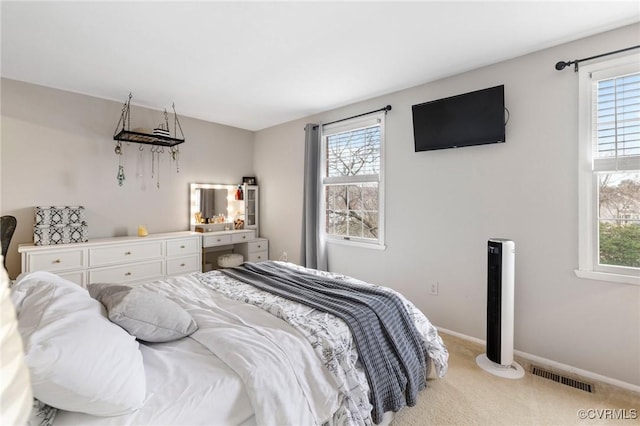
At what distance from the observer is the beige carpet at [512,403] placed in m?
1.80

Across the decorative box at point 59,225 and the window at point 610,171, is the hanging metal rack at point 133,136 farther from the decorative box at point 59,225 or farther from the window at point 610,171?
the window at point 610,171

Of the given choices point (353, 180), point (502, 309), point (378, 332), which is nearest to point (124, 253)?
point (353, 180)

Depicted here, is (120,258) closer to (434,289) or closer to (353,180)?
(353,180)

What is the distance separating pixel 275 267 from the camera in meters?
2.77

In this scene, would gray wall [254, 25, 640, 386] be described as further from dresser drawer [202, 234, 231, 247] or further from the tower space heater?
dresser drawer [202, 234, 231, 247]

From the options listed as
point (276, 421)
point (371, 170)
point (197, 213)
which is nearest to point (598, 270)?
point (371, 170)

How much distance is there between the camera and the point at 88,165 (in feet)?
11.5

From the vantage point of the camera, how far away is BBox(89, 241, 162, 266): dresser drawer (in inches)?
125

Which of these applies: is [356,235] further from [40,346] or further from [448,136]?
[40,346]

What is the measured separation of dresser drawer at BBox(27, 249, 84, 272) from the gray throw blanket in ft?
6.84

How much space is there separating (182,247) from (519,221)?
3.72 metres

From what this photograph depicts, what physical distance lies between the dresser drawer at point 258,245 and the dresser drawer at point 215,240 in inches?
14.5

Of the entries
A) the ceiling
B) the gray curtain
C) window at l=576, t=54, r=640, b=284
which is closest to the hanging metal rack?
the ceiling

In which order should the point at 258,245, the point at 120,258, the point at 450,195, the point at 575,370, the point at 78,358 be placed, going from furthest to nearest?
1. the point at 258,245
2. the point at 120,258
3. the point at 450,195
4. the point at 575,370
5. the point at 78,358
